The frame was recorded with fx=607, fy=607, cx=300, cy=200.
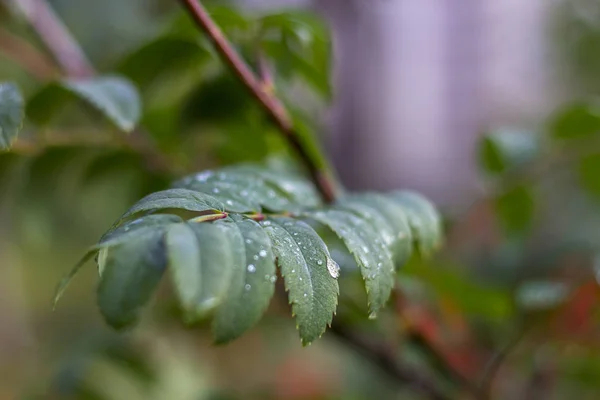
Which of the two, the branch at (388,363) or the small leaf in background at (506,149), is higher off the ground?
the small leaf in background at (506,149)

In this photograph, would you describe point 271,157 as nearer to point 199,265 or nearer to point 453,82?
point 199,265

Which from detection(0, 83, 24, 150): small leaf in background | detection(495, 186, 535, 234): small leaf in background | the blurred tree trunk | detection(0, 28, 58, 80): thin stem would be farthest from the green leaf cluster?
the blurred tree trunk

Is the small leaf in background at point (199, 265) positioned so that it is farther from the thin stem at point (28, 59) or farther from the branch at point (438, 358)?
Answer: the thin stem at point (28, 59)

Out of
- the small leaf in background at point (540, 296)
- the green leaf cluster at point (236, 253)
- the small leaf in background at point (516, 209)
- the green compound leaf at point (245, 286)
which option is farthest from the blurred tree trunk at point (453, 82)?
the green compound leaf at point (245, 286)

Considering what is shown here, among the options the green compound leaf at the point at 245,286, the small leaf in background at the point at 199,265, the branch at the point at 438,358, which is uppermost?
the small leaf in background at the point at 199,265

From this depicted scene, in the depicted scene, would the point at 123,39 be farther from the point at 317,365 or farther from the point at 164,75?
the point at 317,365

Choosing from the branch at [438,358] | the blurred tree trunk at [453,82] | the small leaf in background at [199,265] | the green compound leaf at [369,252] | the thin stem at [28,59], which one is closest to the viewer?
the small leaf in background at [199,265]

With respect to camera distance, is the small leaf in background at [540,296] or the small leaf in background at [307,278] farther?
the small leaf in background at [540,296]
